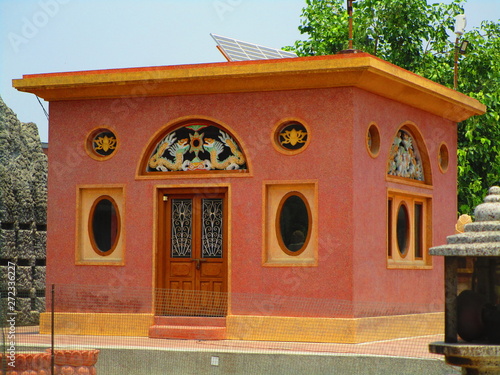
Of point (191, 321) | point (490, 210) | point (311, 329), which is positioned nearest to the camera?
point (490, 210)

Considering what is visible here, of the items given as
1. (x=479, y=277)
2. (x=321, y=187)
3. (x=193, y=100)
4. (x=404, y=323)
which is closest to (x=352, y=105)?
(x=321, y=187)

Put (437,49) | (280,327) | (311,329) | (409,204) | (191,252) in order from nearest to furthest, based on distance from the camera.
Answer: (311,329) < (280,327) < (191,252) < (409,204) < (437,49)

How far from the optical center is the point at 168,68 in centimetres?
1762

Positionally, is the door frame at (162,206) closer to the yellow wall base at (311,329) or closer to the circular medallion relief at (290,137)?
the yellow wall base at (311,329)

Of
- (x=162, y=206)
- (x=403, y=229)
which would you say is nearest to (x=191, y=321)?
(x=162, y=206)

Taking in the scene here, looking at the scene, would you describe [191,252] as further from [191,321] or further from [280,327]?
[280,327]

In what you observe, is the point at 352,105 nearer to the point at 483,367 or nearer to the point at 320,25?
the point at 483,367

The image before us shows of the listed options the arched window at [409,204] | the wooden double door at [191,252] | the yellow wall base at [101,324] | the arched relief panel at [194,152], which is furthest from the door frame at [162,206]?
the arched window at [409,204]

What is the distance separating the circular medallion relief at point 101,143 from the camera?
18.4 m

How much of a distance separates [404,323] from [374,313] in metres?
1.18

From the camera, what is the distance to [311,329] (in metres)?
16.7

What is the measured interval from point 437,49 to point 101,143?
15.3 m

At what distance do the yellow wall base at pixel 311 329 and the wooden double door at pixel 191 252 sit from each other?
2.36 feet

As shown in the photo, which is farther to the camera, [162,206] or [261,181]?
[162,206]
